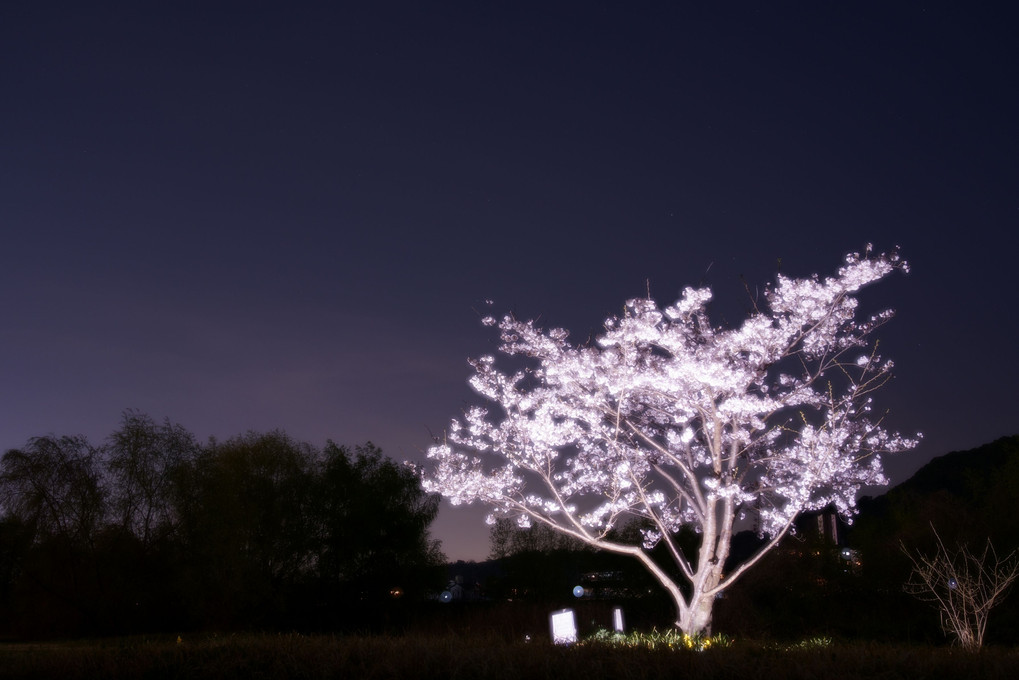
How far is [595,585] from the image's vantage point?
136ft

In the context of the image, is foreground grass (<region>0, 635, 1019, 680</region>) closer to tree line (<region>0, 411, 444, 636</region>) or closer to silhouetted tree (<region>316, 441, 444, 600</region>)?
tree line (<region>0, 411, 444, 636</region>)

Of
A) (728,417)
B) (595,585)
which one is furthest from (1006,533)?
(595,585)

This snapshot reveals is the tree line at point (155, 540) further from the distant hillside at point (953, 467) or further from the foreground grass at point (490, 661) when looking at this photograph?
the distant hillside at point (953, 467)

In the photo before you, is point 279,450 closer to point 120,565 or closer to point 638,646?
point 120,565

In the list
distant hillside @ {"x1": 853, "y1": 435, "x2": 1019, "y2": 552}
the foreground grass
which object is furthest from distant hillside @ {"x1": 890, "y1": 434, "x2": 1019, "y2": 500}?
the foreground grass

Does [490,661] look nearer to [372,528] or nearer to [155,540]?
[155,540]

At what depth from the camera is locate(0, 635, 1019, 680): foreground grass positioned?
6.88 m

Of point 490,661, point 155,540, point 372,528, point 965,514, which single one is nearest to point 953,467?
point 965,514

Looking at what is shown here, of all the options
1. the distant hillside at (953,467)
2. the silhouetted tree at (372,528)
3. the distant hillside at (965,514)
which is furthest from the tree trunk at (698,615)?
the distant hillside at (953,467)

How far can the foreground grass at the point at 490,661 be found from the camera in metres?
6.88

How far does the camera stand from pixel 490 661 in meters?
7.50

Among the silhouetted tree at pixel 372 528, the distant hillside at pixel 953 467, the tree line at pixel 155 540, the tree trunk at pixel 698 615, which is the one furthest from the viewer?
the distant hillside at pixel 953 467

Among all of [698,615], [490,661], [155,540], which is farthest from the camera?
[155,540]

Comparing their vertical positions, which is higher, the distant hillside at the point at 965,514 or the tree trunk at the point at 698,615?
the distant hillside at the point at 965,514
